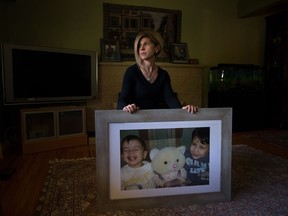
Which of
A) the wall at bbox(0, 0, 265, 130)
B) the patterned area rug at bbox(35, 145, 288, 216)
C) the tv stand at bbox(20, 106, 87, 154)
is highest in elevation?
the wall at bbox(0, 0, 265, 130)

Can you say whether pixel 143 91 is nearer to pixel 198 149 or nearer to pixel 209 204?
pixel 198 149

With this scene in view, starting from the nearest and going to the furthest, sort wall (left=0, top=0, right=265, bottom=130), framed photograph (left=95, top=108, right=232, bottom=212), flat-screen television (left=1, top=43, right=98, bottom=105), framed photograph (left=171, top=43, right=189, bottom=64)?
1. framed photograph (left=95, top=108, right=232, bottom=212)
2. flat-screen television (left=1, top=43, right=98, bottom=105)
3. wall (left=0, top=0, right=265, bottom=130)
4. framed photograph (left=171, top=43, right=189, bottom=64)

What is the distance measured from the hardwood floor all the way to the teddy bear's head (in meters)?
0.73

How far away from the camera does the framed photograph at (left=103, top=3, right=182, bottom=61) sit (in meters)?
3.45

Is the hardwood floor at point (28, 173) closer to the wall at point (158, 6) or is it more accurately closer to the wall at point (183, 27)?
the wall at point (158, 6)

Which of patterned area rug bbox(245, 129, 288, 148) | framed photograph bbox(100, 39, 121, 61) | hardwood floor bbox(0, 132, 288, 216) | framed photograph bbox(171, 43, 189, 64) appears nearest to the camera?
hardwood floor bbox(0, 132, 288, 216)

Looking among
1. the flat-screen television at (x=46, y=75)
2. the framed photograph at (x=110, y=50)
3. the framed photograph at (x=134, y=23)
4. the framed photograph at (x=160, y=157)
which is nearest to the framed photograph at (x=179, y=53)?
the framed photograph at (x=134, y=23)

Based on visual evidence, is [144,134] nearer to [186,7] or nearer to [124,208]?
[124,208]

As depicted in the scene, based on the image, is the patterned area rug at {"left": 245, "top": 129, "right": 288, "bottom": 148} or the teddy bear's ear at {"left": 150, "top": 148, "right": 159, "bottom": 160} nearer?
the teddy bear's ear at {"left": 150, "top": 148, "right": 159, "bottom": 160}

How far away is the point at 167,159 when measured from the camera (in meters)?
1.26

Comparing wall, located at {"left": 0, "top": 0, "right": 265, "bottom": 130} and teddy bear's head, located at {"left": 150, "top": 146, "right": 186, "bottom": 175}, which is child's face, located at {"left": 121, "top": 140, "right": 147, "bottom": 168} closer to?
teddy bear's head, located at {"left": 150, "top": 146, "right": 186, "bottom": 175}

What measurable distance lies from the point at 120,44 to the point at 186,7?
1278 millimetres

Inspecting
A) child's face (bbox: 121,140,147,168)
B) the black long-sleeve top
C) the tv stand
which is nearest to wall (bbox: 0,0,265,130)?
the tv stand

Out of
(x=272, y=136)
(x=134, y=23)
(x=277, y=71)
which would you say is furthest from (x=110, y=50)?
(x=277, y=71)
